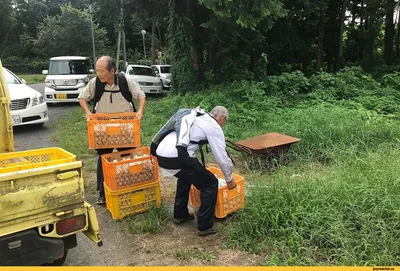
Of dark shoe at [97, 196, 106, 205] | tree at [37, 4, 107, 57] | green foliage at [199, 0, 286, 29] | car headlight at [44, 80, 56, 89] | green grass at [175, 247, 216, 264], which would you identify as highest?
tree at [37, 4, 107, 57]

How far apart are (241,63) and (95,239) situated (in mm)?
13580

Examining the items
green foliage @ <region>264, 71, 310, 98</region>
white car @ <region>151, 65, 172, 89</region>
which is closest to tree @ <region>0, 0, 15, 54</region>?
white car @ <region>151, 65, 172, 89</region>

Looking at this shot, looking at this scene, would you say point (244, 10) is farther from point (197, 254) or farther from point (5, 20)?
point (5, 20)

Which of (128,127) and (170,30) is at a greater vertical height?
(170,30)

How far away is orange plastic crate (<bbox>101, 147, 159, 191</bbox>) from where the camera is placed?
14.1 feet

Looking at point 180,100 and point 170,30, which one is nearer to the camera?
point 180,100

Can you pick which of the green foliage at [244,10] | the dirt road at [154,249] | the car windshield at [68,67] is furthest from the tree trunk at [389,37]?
the dirt road at [154,249]

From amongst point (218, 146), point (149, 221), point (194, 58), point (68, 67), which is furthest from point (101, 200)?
point (194, 58)

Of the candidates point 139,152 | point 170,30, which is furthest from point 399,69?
point 139,152

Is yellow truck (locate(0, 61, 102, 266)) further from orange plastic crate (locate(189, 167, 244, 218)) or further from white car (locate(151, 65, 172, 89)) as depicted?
white car (locate(151, 65, 172, 89))

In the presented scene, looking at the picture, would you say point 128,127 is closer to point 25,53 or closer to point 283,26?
point 283,26

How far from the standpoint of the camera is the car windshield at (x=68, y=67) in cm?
1385

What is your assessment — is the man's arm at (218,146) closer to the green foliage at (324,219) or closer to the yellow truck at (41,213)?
the green foliage at (324,219)

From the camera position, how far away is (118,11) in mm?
16984
